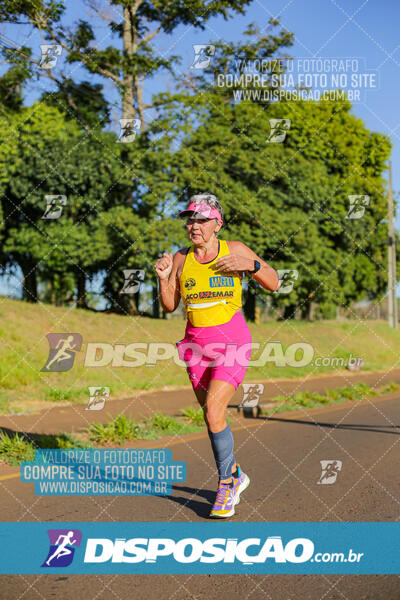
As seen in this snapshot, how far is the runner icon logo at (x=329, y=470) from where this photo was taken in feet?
21.2

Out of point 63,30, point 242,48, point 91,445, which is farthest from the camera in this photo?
point 242,48

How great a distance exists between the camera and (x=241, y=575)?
4105mm

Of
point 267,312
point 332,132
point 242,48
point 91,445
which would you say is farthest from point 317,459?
point 267,312

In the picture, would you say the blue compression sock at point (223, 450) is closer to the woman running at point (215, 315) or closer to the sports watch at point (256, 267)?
the woman running at point (215, 315)

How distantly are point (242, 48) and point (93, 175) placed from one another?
27.0 ft

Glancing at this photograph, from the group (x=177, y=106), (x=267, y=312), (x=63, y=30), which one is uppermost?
(x=63, y=30)

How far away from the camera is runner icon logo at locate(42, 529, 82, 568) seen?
432 centimetres

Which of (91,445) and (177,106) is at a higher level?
(177,106)

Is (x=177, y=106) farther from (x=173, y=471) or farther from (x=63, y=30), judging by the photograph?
(x=173, y=471)

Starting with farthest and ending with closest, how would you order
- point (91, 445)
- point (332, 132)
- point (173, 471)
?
point (332, 132), point (91, 445), point (173, 471)

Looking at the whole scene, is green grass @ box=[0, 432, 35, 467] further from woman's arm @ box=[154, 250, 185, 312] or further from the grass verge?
woman's arm @ box=[154, 250, 185, 312]

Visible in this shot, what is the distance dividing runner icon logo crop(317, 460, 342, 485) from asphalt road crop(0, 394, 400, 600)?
69 millimetres

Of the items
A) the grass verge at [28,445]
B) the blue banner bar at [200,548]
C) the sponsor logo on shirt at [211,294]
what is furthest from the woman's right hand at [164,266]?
the grass verge at [28,445]

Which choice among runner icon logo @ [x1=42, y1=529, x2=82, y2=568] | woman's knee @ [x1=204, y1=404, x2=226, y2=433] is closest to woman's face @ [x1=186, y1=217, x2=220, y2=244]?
woman's knee @ [x1=204, y1=404, x2=226, y2=433]
